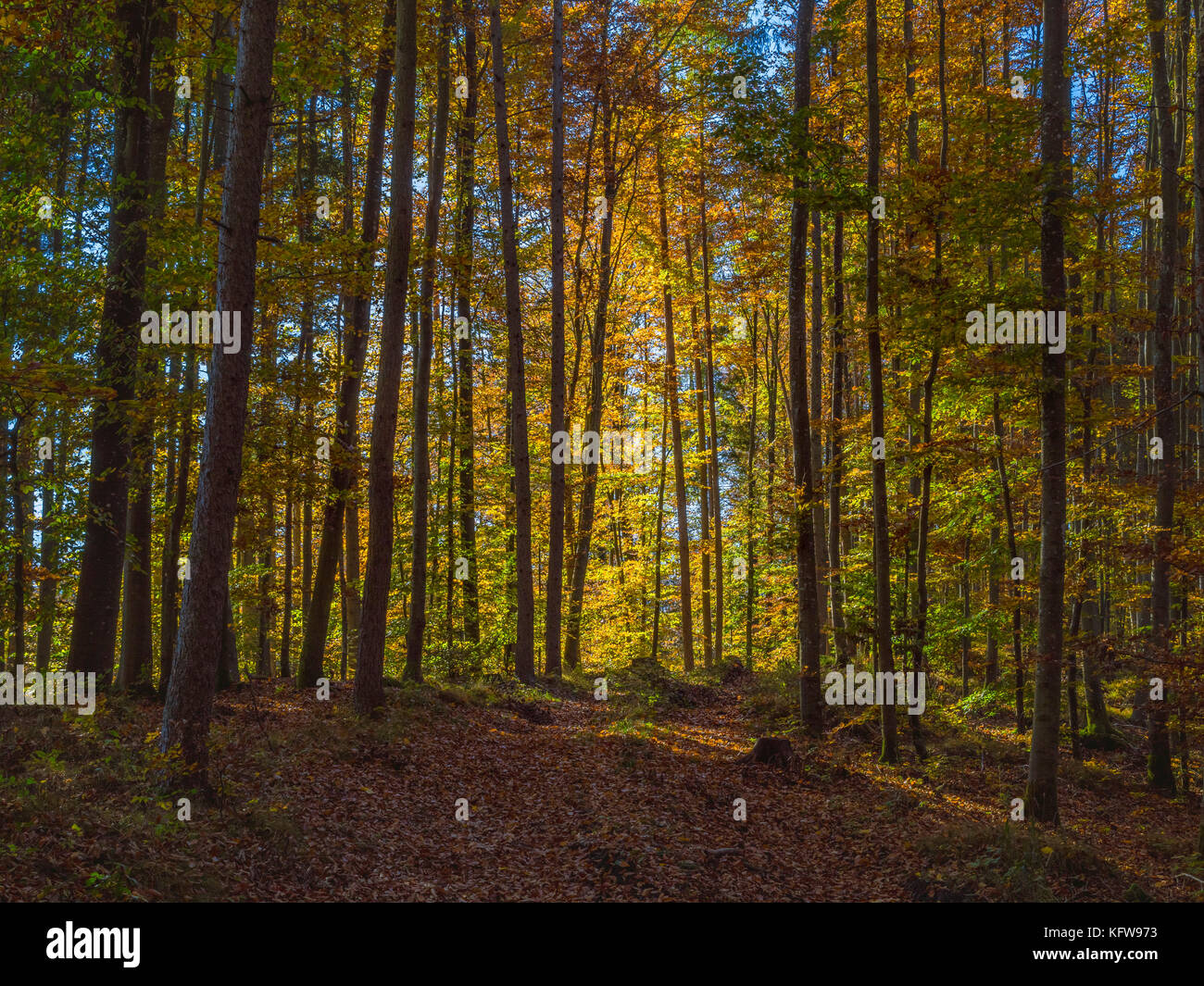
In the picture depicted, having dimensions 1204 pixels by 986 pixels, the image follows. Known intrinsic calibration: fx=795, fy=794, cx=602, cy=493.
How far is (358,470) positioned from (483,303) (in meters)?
7.48

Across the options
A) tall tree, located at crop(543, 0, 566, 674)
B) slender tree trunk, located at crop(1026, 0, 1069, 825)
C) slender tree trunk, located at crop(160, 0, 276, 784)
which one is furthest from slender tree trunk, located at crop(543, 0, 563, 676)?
slender tree trunk, located at crop(1026, 0, 1069, 825)

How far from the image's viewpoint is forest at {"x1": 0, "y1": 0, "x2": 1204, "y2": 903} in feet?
24.5

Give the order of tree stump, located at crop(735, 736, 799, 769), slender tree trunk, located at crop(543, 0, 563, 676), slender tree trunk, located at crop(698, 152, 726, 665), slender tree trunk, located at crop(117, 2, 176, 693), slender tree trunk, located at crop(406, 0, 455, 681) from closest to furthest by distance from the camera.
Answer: slender tree trunk, located at crop(117, 2, 176, 693), tree stump, located at crop(735, 736, 799, 769), slender tree trunk, located at crop(406, 0, 455, 681), slender tree trunk, located at crop(543, 0, 563, 676), slender tree trunk, located at crop(698, 152, 726, 665)

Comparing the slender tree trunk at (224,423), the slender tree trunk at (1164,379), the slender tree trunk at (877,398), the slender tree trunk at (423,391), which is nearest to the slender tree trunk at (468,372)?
the slender tree trunk at (423,391)

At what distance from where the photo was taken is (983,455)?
12812 millimetres

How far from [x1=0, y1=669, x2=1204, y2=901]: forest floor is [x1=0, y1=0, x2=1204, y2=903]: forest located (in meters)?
0.06

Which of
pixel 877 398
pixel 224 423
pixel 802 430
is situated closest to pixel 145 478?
pixel 224 423

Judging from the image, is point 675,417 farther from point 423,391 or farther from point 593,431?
point 423,391

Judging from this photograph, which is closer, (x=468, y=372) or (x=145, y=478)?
(x=145, y=478)

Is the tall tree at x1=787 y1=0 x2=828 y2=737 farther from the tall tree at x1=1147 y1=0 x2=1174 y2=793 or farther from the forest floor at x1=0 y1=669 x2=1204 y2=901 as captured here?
the tall tree at x1=1147 y1=0 x2=1174 y2=793

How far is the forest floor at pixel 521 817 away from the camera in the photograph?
20.5ft

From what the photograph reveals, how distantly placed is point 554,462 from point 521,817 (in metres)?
7.91

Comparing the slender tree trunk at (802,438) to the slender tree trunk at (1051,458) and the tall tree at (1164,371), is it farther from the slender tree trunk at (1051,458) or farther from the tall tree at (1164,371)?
the tall tree at (1164,371)

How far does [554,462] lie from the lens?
15.6 meters
